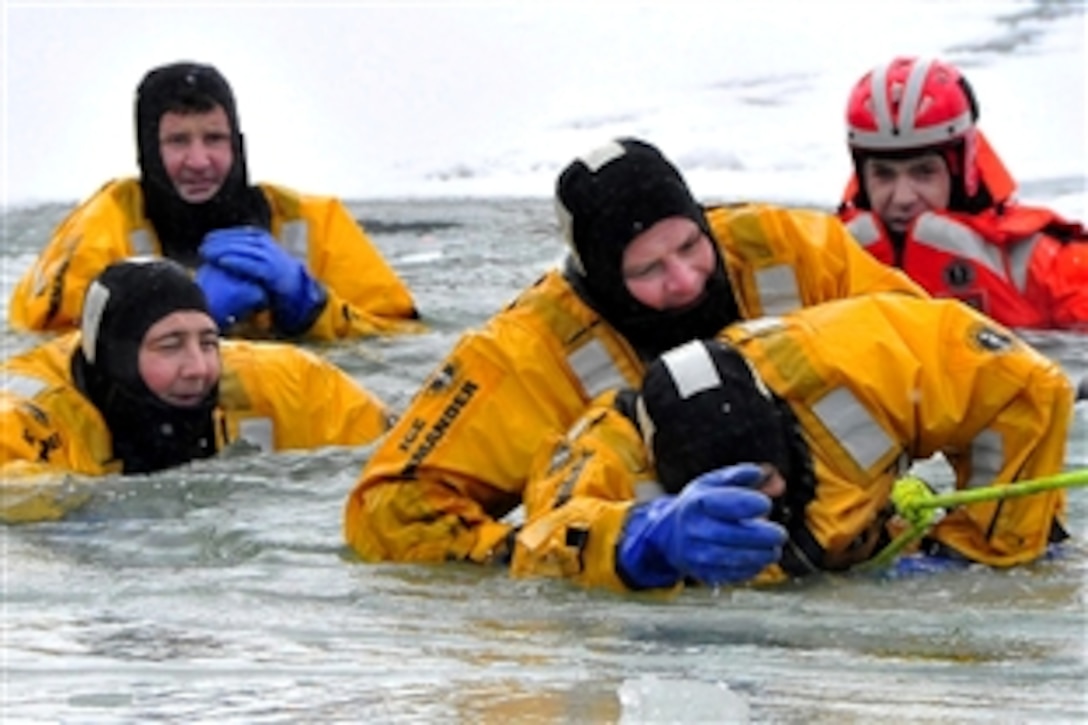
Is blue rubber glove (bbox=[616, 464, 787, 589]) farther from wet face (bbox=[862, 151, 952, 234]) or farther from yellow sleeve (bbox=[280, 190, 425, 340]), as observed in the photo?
yellow sleeve (bbox=[280, 190, 425, 340])

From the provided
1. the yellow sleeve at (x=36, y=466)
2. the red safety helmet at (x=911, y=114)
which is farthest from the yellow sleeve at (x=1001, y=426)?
the red safety helmet at (x=911, y=114)

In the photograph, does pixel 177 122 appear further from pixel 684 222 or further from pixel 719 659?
pixel 719 659

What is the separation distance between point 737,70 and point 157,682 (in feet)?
44.8

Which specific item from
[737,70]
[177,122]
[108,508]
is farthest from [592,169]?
[737,70]

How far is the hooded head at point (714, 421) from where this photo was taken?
614cm

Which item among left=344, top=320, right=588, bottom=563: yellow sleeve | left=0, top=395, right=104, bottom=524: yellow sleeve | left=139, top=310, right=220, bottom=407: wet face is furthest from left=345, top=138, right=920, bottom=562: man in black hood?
left=139, top=310, right=220, bottom=407: wet face

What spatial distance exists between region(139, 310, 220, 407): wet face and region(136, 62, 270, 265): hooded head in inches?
90.1

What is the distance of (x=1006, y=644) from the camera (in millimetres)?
5656

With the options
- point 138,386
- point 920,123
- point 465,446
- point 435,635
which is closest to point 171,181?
point 138,386

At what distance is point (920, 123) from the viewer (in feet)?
32.9

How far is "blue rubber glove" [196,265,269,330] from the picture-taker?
10570 millimetres

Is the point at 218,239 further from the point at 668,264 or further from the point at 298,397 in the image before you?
the point at 668,264

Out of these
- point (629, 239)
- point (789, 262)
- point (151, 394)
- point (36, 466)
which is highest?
point (629, 239)

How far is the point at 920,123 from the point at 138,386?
2.97 metres
